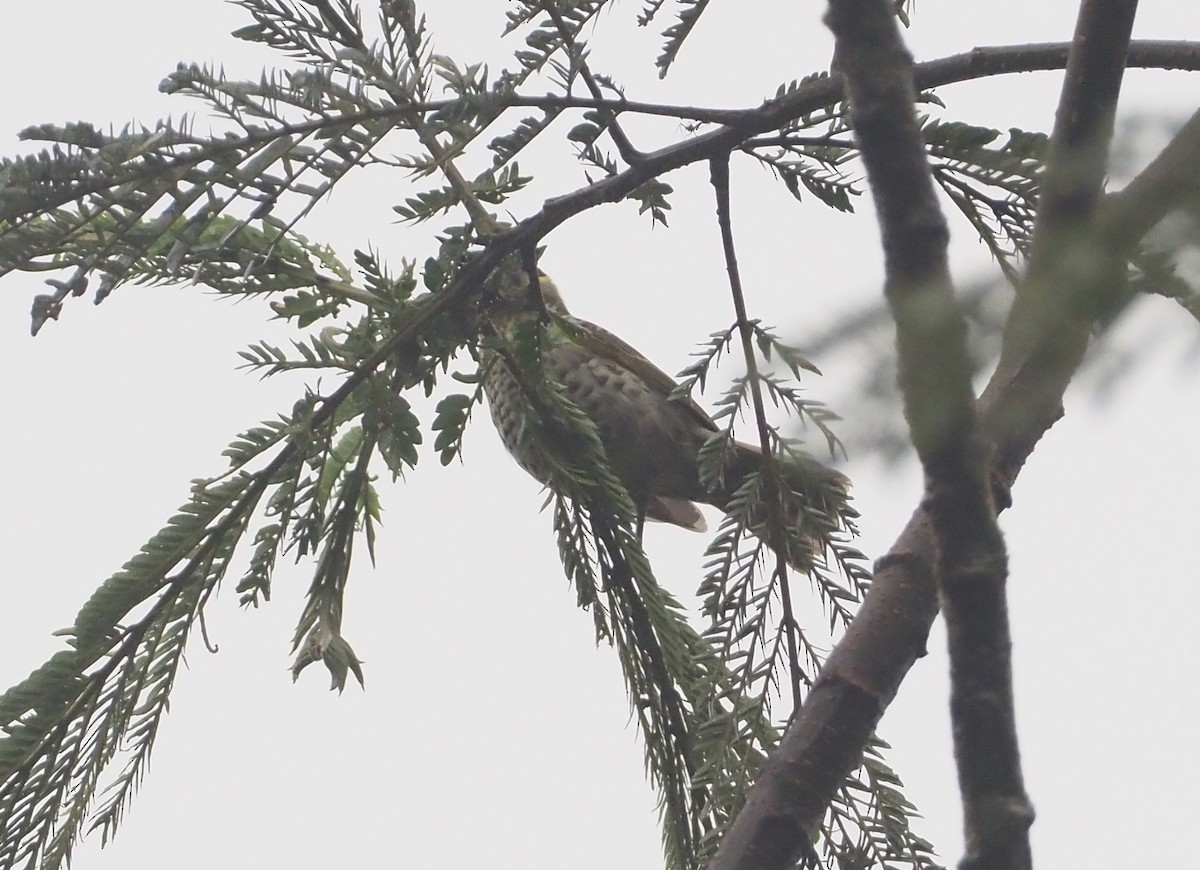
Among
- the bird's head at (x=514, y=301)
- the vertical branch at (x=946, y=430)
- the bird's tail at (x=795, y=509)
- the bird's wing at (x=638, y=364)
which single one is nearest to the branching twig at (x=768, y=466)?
the bird's tail at (x=795, y=509)

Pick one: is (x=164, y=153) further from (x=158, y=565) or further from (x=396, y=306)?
(x=158, y=565)

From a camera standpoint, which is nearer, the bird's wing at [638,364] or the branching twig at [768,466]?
the branching twig at [768,466]

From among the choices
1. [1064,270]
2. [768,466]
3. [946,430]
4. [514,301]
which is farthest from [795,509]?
[1064,270]

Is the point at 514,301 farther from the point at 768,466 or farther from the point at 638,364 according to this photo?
the point at 638,364

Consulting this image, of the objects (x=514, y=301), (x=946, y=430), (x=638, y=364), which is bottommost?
(x=946, y=430)

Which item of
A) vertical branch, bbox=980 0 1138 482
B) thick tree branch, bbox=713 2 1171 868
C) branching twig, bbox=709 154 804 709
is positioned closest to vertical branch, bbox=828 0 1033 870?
vertical branch, bbox=980 0 1138 482

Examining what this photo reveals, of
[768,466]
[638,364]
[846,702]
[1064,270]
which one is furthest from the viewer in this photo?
[638,364]

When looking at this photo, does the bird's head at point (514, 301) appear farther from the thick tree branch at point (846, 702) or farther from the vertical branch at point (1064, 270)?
the vertical branch at point (1064, 270)

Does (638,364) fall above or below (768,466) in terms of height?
above

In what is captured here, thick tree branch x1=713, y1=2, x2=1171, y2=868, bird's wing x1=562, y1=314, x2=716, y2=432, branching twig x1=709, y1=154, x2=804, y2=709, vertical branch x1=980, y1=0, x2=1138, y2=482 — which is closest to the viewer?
vertical branch x1=980, y1=0, x2=1138, y2=482

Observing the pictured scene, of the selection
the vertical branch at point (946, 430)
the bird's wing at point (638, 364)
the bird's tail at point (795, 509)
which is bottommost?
→ the vertical branch at point (946, 430)

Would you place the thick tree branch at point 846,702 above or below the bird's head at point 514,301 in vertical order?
below

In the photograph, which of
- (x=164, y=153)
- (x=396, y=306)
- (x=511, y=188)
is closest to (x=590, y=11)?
(x=511, y=188)

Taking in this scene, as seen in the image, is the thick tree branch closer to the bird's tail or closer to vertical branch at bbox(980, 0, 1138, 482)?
the bird's tail
